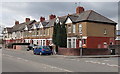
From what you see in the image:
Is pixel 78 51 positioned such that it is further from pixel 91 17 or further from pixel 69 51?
pixel 91 17

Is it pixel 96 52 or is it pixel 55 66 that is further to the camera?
pixel 96 52

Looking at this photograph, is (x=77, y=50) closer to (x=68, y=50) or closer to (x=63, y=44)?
(x=68, y=50)

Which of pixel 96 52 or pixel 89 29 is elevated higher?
pixel 89 29

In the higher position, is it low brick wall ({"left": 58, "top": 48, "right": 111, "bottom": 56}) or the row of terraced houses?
the row of terraced houses

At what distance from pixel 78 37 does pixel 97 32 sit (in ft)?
13.3

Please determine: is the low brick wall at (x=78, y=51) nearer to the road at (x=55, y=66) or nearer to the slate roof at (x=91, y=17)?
the slate roof at (x=91, y=17)

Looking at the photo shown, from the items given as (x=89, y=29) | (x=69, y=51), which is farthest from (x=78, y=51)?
(x=89, y=29)

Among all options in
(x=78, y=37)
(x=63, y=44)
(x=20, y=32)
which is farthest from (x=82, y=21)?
(x=20, y=32)

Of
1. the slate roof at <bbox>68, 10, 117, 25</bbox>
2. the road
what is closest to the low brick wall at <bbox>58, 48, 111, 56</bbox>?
the slate roof at <bbox>68, 10, 117, 25</bbox>

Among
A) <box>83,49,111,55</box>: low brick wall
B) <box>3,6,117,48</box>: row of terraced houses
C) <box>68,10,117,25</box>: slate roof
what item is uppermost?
<box>68,10,117,25</box>: slate roof

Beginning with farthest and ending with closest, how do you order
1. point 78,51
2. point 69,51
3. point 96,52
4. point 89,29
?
point 89,29, point 96,52, point 69,51, point 78,51

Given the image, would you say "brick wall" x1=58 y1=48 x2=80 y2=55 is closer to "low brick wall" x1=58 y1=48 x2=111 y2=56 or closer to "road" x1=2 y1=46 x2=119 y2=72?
"low brick wall" x1=58 y1=48 x2=111 y2=56

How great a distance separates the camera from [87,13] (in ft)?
133

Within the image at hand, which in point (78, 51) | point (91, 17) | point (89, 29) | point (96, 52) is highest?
point (91, 17)
